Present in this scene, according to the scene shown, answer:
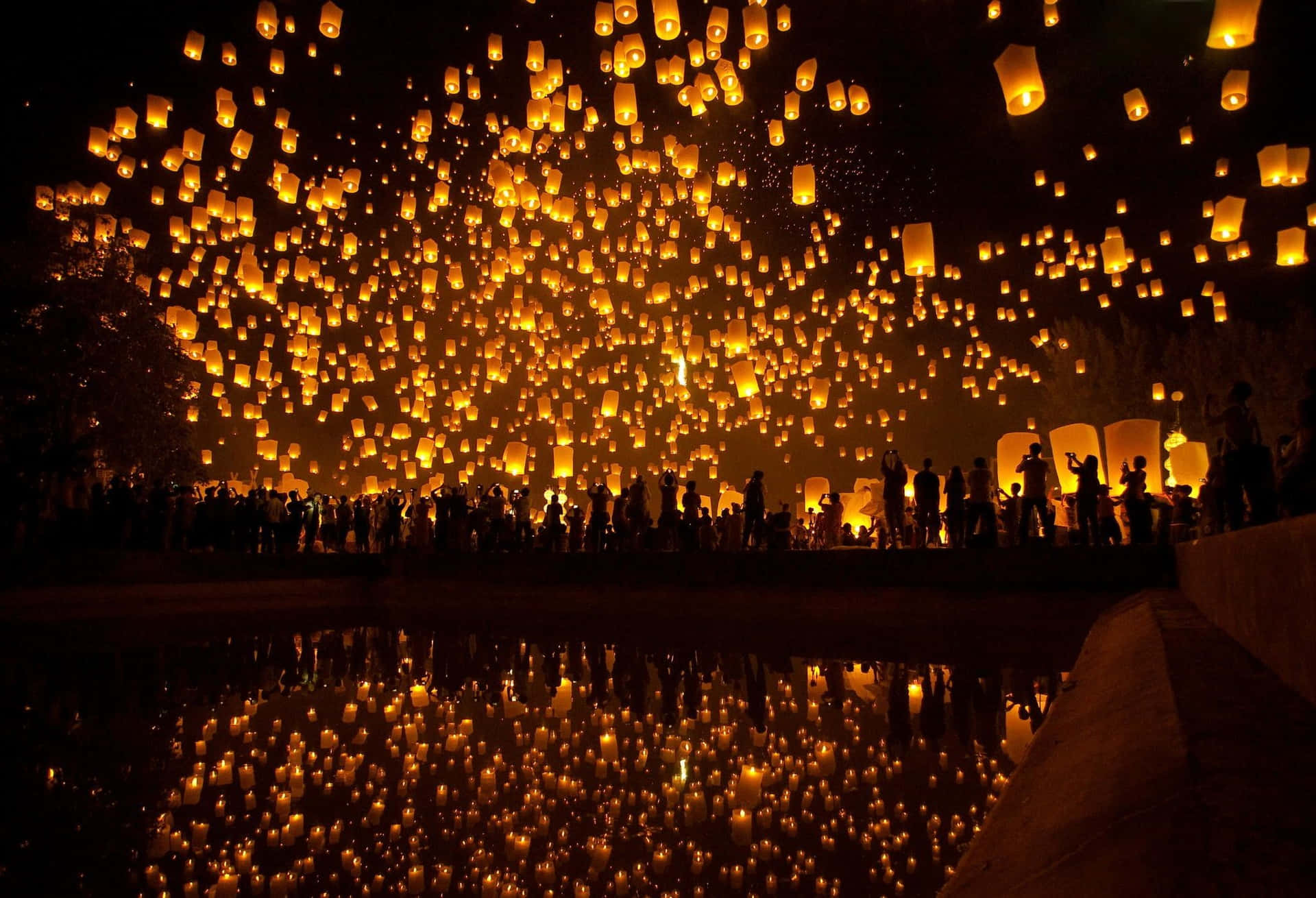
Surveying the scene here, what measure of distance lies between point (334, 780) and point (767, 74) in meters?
14.3

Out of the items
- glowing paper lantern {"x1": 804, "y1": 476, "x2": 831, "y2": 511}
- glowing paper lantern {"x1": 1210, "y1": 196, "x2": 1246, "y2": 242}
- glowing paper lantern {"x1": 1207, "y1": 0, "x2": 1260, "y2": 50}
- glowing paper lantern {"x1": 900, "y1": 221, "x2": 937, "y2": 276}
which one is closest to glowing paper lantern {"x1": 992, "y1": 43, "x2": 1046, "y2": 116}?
glowing paper lantern {"x1": 1207, "y1": 0, "x2": 1260, "y2": 50}

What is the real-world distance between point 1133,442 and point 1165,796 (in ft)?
44.3

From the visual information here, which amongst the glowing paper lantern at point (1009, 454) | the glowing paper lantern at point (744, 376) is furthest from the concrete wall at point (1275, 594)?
the glowing paper lantern at point (1009, 454)

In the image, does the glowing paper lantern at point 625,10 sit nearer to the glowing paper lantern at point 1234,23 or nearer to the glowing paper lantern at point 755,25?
the glowing paper lantern at point 755,25

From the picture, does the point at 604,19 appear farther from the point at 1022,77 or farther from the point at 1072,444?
the point at 1072,444

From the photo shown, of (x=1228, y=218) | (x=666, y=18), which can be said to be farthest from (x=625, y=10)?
(x=1228, y=218)

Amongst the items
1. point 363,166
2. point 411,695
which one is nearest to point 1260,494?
point 411,695

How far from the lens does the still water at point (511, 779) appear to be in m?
2.27

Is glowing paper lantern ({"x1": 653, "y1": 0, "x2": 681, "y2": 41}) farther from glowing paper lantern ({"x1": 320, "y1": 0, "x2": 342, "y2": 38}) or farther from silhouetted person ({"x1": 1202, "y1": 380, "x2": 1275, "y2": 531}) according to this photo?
silhouetted person ({"x1": 1202, "y1": 380, "x2": 1275, "y2": 531})

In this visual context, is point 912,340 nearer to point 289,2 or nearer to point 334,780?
point 289,2

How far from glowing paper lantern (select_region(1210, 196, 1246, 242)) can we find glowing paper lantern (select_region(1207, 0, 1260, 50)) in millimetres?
3654

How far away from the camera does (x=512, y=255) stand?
49.1 ft

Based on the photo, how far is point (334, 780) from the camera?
316 cm

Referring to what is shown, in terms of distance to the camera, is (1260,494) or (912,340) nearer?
(1260,494)
